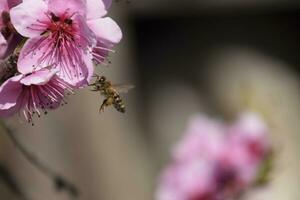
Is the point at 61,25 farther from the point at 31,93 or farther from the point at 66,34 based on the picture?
the point at 31,93

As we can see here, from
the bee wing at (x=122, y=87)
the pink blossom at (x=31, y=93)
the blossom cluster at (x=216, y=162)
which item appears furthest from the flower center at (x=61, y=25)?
the blossom cluster at (x=216, y=162)

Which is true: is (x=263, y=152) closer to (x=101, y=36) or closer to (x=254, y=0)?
(x=101, y=36)

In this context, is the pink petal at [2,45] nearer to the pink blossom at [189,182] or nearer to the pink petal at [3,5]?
the pink petal at [3,5]

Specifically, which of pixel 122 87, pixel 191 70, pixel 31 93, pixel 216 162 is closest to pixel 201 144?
pixel 216 162

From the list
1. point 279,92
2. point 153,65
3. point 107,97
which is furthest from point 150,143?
point 107,97

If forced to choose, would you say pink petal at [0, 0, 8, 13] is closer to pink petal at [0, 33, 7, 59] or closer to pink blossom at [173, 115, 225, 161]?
pink petal at [0, 33, 7, 59]

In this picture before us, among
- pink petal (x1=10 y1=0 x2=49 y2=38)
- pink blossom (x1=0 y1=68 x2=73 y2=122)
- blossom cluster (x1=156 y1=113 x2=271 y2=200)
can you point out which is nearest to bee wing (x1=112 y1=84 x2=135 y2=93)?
pink blossom (x1=0 y1=68 x2=73 y2=122)

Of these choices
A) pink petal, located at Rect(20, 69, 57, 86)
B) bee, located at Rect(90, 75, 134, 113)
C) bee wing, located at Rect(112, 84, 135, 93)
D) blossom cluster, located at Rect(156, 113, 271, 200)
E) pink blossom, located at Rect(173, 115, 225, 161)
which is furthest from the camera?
pink blossom, located at Rect(173, 115, 225, 161)
